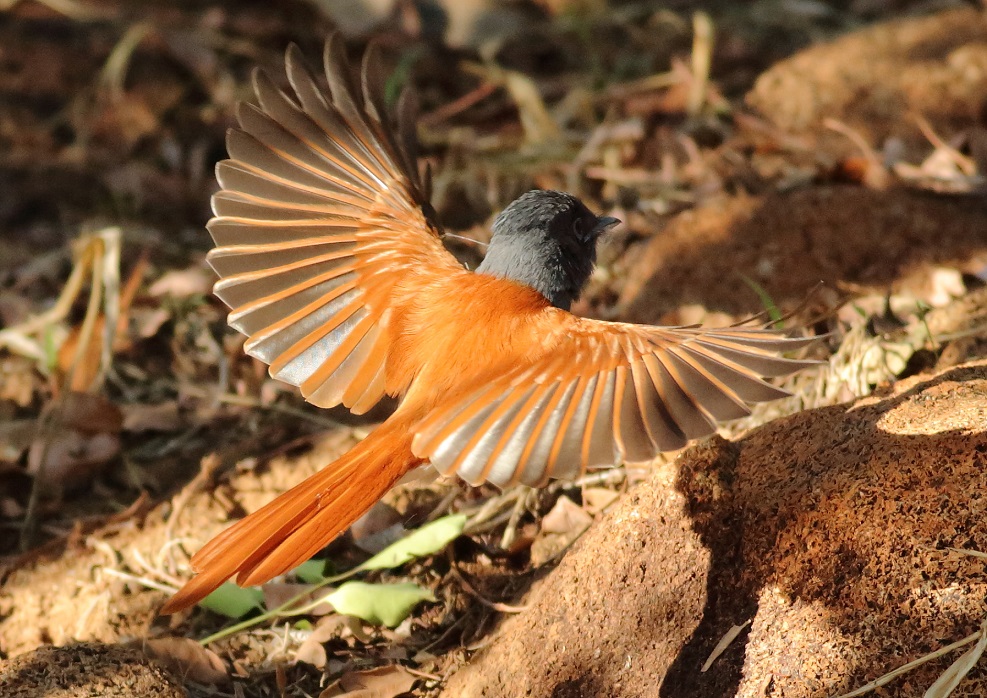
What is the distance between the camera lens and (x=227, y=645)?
3436mm

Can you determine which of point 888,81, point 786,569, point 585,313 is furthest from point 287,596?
point 888,81

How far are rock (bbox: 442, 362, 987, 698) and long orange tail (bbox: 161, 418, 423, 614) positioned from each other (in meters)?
0.60

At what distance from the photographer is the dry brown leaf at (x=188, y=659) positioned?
324cm

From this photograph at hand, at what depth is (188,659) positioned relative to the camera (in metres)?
3.27

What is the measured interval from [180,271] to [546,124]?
2.22 m

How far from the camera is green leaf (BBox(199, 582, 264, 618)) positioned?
11.5ft

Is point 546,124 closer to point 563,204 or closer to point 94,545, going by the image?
point 563,204

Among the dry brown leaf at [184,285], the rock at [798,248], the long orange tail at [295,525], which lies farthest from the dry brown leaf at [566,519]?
the dry brown leaf at [184,285]

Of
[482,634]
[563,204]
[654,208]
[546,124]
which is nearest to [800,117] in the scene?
[654,208]

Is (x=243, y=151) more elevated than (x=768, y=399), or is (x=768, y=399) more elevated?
(x=243, y=151)

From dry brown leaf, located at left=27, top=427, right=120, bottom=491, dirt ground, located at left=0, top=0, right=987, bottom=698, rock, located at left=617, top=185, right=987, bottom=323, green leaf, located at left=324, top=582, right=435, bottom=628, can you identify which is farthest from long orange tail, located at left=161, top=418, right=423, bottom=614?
rock, located at left=617, top=185, right=987, bottom=323

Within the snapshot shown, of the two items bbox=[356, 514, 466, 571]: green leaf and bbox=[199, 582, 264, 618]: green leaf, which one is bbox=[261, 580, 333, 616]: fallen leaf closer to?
bbox=[199, 582, 264, 618]: green leaf

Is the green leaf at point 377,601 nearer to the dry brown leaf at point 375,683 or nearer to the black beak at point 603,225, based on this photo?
the dry brown leaf at point 375,683

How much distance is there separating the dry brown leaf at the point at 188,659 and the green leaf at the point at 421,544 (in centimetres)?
53
